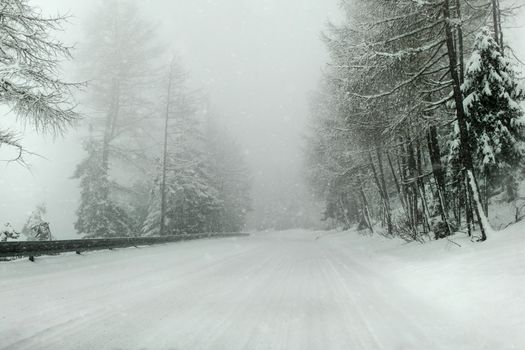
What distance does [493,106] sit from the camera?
914cm

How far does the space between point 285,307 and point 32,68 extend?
8289 millimetres

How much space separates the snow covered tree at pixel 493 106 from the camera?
8766 millimetres

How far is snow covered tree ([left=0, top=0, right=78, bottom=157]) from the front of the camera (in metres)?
9.15

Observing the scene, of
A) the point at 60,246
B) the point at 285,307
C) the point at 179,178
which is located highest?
the point at 179,178

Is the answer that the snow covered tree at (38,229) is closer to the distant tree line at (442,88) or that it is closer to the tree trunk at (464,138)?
the distant tree line at (442,88)

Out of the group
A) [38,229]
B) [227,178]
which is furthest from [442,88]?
[227,178]

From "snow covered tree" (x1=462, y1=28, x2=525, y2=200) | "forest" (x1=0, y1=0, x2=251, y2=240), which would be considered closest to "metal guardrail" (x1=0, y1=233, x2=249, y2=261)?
"forest" (x1=0, y1=0, x2=251, y2=240)

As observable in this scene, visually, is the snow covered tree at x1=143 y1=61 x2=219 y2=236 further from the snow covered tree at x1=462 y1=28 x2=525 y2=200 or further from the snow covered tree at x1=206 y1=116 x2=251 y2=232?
the snow covered tree at x1=462 y1=28 x2=525 y2=200

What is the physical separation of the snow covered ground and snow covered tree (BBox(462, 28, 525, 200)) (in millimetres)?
2412

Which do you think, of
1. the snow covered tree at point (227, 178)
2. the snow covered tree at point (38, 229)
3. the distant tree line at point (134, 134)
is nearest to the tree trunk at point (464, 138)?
the snow covered tree at point (38, 229)

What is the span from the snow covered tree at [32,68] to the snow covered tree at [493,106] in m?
10.3

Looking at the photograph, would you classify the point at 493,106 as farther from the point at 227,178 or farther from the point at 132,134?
the point at 227,178

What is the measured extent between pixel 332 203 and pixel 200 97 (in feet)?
58.7

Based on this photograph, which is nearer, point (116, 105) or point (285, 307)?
point (285, 307)
